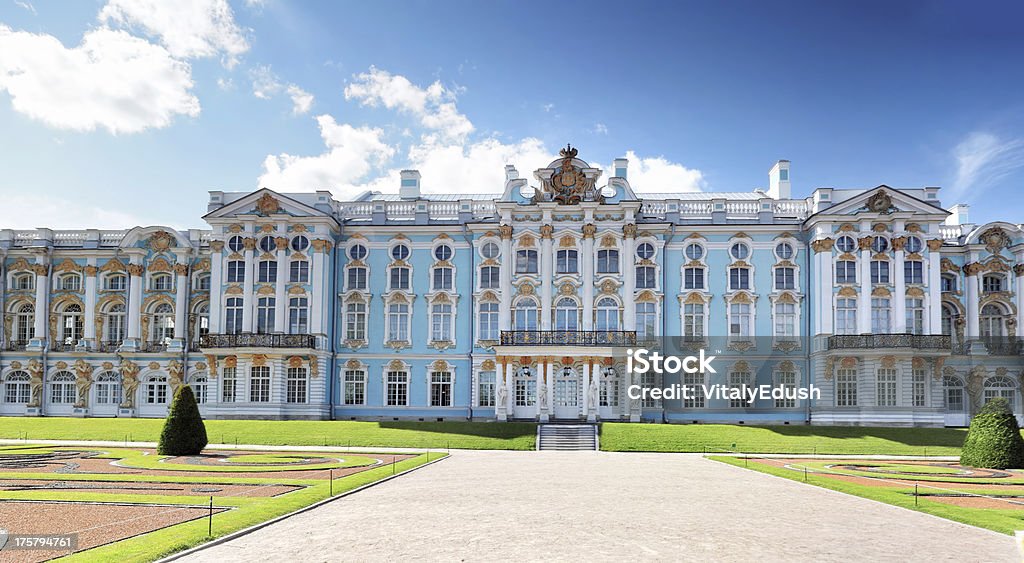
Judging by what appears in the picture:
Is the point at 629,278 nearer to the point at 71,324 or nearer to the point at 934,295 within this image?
the point at 934,295

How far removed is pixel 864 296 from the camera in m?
46.7

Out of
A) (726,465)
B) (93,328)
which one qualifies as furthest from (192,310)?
(726,465)

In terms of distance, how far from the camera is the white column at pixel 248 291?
48312 millimetres

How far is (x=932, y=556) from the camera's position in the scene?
12883 mm

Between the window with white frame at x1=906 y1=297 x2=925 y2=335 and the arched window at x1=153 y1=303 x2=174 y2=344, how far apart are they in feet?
141

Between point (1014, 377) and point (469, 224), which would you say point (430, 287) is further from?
point (1014, 377)

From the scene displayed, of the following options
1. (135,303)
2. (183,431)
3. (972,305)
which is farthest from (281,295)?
(972,305)

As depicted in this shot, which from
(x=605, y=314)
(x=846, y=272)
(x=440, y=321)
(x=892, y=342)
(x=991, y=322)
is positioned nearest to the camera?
(x=892, y=342)

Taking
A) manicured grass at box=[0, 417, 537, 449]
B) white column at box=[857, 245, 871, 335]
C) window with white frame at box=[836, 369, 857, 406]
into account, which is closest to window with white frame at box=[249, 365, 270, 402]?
manicured grass at box=[0, 417, 537, 449]

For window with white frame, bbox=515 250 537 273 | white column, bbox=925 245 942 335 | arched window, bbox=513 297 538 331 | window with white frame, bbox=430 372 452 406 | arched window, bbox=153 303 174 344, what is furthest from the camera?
arched window, bbox=153 303 174 344

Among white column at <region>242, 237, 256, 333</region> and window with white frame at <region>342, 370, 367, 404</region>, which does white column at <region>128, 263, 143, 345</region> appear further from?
window with white frame at <region>342, 370, 367, 404</region>

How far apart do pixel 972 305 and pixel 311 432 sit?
3738 cm

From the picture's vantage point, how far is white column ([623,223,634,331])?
47.3m
